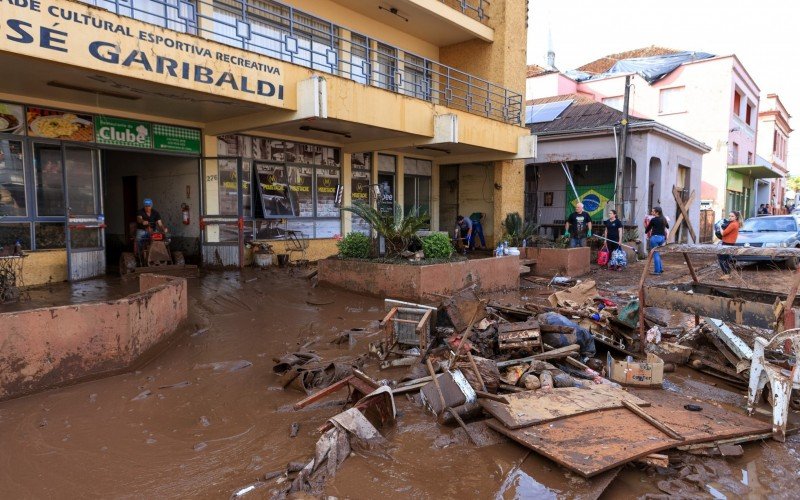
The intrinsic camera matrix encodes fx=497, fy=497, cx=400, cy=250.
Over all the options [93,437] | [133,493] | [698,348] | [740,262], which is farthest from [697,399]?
[740,262]

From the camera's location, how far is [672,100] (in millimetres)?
30062

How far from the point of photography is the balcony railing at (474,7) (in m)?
16.9

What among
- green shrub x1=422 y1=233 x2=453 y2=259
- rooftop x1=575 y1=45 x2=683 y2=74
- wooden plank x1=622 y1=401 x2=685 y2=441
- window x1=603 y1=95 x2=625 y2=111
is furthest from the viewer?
rooftop x1=575 y1=45 x2=683 y2=74

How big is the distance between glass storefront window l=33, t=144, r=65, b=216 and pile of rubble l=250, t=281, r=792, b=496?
7158 mm

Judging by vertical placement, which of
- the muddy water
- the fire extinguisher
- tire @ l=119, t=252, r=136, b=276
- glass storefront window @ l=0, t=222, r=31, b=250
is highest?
the fire extinguisher

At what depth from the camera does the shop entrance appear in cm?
1248

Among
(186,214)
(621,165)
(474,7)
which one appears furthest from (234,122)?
(621,165)

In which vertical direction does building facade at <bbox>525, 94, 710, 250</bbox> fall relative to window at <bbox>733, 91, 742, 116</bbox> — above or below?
below

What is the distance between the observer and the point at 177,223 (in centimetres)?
1288

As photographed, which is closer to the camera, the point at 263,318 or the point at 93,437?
the point at 93,437

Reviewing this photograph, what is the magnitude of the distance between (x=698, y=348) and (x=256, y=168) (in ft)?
35.3

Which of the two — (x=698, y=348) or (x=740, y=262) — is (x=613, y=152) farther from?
(x=698, y=348)

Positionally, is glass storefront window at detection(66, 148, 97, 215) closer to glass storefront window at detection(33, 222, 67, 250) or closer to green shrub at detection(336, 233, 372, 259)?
glass storefront window at detection(33, 222, 67, 250)

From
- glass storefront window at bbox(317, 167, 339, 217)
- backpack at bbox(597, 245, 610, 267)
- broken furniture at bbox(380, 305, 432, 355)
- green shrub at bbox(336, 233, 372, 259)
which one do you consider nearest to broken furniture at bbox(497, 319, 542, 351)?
broken furniture at bbox(380, 305, 432, 355)
